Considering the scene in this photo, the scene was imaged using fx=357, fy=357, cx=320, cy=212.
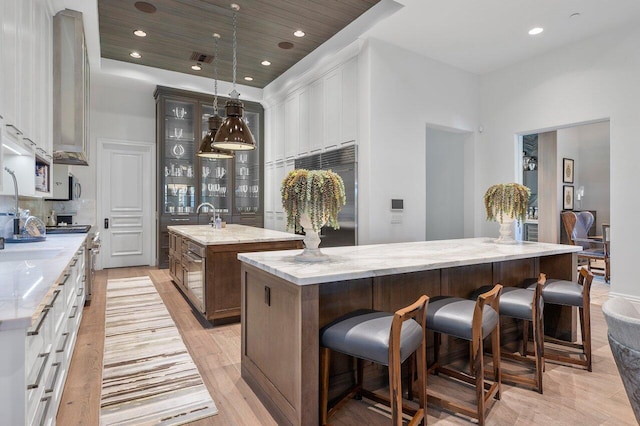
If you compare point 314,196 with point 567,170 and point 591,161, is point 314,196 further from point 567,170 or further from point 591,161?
point 591,161

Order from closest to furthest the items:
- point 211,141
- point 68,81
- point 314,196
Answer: point 314,196 < point 68,81 < point 211,141

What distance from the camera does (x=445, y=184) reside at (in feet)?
19.7

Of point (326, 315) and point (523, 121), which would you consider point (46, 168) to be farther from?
point (523, 121)

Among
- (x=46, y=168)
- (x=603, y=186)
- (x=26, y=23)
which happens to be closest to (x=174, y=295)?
(x=46, y=168)

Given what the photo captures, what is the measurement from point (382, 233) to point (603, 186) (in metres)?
6.59

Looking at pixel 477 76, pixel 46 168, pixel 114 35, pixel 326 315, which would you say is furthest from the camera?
pixel 477 76

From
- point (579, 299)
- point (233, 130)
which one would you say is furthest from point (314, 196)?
point (579, 299)

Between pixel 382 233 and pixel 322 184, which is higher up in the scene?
pixel 322 184

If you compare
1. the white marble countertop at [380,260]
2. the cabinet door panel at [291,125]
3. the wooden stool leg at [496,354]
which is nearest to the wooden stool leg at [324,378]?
the white marble countertop at [380,260]

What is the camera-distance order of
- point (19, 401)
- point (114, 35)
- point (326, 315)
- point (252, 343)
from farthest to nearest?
1. point (114, 35)
2. point (252, 343)
3. point (326, 315)
4. point (19, 401)

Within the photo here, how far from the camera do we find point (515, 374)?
2.49 metres

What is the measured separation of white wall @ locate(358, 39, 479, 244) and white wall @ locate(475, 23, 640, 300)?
1.11m

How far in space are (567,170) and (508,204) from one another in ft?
20.7

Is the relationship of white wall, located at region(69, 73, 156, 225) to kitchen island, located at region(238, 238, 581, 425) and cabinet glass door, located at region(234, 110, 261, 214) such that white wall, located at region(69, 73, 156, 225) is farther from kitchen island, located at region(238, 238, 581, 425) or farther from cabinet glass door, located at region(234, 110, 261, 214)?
kitchen island, located at region(238, 238, 581, 425)
